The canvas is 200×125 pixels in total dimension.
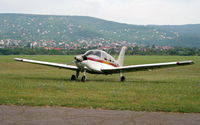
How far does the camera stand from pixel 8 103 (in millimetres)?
11383

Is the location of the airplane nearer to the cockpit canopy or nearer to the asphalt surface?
the cockpit canopy

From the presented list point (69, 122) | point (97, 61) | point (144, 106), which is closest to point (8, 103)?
point (69, 122)

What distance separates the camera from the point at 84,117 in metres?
9.34

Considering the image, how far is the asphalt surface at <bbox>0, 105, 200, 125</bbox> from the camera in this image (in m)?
8.72

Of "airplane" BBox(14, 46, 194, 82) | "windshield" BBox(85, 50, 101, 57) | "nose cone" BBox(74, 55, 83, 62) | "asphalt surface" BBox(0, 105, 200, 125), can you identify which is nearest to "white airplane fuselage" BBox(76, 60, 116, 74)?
"airplane" BBox(14, 46, 194, 82)

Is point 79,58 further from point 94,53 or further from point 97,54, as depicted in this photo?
point 97,54

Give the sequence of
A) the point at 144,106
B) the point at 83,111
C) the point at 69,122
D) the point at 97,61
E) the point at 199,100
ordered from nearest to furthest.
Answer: the point at 69,122 < the point at 83,111 < the point at 144,106 < the point at 199,100 < the point at 97,61

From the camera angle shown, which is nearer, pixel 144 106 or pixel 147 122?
pixel 147 122

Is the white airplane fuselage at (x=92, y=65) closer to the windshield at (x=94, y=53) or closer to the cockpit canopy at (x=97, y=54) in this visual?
the cockpit canopy at (x=97, y=54)

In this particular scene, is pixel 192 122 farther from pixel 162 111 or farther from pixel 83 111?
pixel 83 111

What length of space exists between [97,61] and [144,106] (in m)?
12.1

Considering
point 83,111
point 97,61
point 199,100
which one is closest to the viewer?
point 83,111

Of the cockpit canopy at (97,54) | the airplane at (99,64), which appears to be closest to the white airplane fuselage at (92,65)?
the airplane at (99,64)

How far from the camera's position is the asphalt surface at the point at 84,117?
8.72 meters
